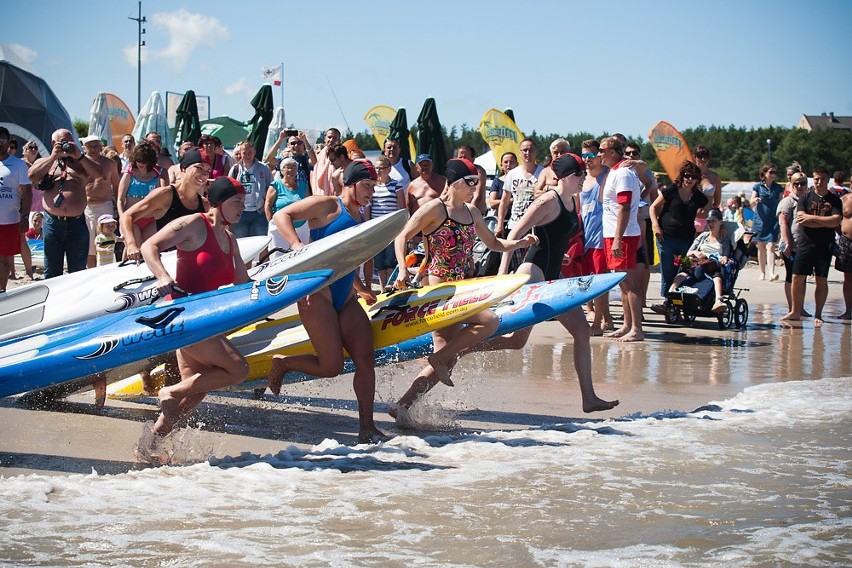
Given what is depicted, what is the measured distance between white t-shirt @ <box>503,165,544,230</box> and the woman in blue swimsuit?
5819 millimetres

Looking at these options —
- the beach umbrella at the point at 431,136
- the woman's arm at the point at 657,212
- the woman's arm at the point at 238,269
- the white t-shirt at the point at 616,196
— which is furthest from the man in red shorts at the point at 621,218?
the beach umbrella at the point at 431,136

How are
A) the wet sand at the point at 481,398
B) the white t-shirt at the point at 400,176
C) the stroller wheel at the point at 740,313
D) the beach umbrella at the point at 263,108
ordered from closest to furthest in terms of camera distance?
the wet sand at the point at 481,398, the stroller wheel at the point at 740,313, the white t-shirt at the point at 400,176, the beach umbrella at the point at 263,108

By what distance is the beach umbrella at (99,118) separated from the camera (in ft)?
72.3

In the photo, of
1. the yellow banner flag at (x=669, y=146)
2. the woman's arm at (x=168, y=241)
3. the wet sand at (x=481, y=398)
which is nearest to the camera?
the woman's arm at (x=168, y=241)

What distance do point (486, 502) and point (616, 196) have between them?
6091 mm

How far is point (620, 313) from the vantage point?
14.0 m

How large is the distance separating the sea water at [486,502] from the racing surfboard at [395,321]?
0.76 m

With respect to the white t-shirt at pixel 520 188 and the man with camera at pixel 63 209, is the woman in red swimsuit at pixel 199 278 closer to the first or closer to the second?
the man with camera at pixel 63 209

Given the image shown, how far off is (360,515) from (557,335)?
7.19 metres

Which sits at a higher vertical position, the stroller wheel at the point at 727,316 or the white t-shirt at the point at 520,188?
the white t-shirt at the point at 520,188

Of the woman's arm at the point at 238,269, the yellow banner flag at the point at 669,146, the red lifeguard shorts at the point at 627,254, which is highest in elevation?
the yellow banner flag at the point at 669,146

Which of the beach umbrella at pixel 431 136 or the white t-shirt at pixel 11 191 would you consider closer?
the white t-shirt at pixel 11 191

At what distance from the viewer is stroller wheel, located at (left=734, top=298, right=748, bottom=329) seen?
12.8 metres

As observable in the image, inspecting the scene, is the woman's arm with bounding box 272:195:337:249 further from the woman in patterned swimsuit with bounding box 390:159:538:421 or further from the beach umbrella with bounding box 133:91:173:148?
the beach umbrella with bounding box 133:91:173:148
